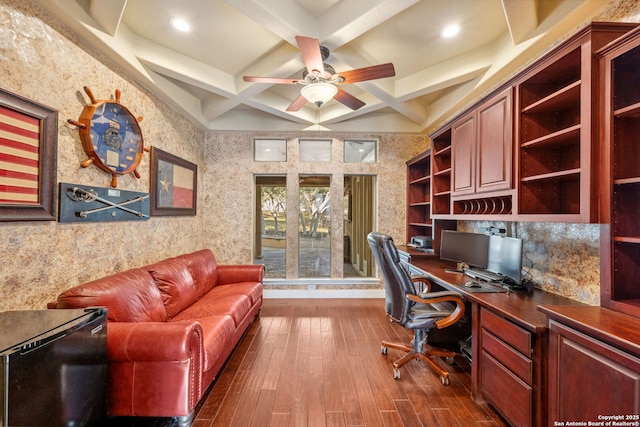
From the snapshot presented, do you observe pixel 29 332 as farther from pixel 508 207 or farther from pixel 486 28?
pixel 486 28

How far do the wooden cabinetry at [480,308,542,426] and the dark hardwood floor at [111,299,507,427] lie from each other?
253 millimetres

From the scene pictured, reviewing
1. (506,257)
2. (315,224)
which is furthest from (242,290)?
(506,257)

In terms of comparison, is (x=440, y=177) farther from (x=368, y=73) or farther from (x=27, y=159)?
(x=27, y=159)


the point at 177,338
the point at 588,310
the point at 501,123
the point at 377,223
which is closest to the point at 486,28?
the point at 501,123

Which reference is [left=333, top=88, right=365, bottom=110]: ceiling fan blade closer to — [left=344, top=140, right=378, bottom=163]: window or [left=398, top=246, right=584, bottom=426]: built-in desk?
[left=344, top=140, right=378, bottom=163]: window

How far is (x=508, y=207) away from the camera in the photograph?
7.38 feet

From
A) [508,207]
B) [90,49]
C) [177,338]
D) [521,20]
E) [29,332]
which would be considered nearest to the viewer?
[29,332]

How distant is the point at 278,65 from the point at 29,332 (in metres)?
2.76

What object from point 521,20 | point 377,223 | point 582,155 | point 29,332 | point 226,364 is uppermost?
point 521,20

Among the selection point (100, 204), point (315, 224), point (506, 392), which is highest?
point (100, 204)

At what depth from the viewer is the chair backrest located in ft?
7.09

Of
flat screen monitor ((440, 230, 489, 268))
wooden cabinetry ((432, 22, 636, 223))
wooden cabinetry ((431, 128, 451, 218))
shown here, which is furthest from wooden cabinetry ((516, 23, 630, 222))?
wooden cabinetry ((431, 128, 451, 218))

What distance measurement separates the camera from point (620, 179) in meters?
1.37

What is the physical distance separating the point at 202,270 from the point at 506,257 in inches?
126
